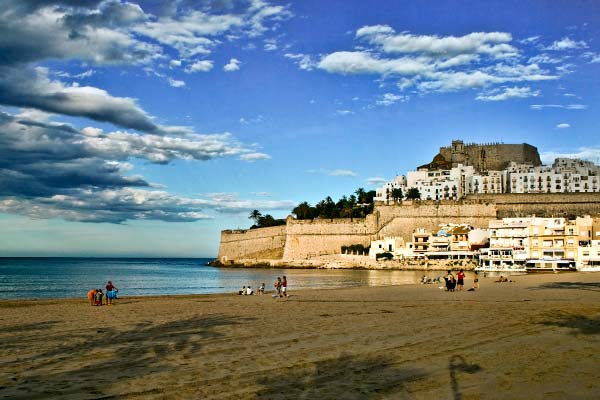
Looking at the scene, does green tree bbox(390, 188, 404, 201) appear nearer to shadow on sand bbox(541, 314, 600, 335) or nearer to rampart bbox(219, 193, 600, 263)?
rampart bbox(219, 193, 600, 263)

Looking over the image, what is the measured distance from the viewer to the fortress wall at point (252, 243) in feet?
231

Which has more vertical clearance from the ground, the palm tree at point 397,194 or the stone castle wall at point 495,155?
the stone castle wall at point 495,155

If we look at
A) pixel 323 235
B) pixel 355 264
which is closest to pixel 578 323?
pixel 355 264

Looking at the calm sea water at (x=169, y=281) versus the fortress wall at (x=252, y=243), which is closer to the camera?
the calm sea water at (x=169, y=281)

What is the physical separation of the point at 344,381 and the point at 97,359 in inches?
126

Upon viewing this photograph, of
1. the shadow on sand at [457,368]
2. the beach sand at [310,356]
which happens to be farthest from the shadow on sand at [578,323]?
the shadow on sand at [457,368]

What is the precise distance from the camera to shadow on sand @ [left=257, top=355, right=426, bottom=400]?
16.5ft

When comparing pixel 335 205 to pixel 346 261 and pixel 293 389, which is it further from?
pixel 293 389

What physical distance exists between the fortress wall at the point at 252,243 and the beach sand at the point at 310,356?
58.5 m

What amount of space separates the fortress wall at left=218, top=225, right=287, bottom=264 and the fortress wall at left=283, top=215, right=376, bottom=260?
112 inches

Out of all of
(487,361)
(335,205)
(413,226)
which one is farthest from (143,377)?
(335,205)

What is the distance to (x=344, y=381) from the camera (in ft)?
18.2

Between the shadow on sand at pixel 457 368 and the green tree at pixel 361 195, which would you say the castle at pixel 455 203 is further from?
the shadow on sand at pixel 457 368

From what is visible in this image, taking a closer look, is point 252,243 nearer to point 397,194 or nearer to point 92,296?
point 397,194
